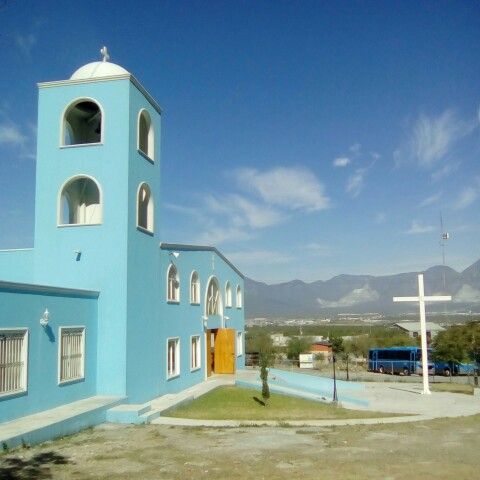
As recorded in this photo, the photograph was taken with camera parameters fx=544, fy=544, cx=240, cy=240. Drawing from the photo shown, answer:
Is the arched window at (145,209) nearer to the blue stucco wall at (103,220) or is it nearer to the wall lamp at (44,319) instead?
the blue stucco wall at (103,220)

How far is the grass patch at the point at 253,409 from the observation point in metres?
17.5

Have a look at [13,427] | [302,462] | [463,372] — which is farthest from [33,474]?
[463,372]

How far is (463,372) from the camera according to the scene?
53.1 meters

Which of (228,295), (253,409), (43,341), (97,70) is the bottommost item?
(253,409)

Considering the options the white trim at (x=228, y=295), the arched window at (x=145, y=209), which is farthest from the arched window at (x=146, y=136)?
the white trim at (x=228, y=295)

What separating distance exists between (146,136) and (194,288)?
821 centimetres

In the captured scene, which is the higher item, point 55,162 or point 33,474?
point 55,162

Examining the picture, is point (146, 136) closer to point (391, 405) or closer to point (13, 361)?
point (13, 361)

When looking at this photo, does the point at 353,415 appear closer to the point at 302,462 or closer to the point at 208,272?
the point at 302,462

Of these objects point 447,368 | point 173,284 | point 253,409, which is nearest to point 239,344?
point 173,284

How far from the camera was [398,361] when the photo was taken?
5216cm

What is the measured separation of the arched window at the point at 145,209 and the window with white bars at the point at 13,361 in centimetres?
751

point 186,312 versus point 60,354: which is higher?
point 186,312

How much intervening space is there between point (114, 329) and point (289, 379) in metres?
16.0
